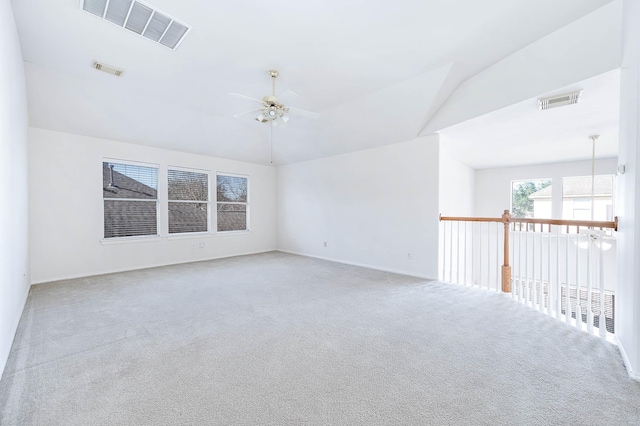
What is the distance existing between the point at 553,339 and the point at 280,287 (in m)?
3.32

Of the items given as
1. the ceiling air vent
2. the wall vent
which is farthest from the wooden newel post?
the wall vent

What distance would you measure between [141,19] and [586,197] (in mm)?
8567

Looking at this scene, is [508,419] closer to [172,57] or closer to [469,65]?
[469,65]

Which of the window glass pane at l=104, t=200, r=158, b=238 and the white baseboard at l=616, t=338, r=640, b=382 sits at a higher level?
the window glass pane at l=104, t=200, r=158, b=238

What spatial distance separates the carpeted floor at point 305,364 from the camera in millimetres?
1631

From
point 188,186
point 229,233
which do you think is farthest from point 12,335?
point 229,233

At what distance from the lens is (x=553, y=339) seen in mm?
2551

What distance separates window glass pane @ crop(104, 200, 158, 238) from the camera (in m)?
5.36

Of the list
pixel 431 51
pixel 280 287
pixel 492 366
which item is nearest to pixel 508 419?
pixel 492 366

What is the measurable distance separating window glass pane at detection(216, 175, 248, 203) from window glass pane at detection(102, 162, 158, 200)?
1.51 metres

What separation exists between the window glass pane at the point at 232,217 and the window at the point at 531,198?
23.4 ft

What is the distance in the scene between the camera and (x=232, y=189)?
7.35 meters

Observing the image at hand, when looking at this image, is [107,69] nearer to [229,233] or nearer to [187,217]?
[187,217]

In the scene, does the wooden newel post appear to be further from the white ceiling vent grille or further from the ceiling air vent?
the white ceiling vent grille
